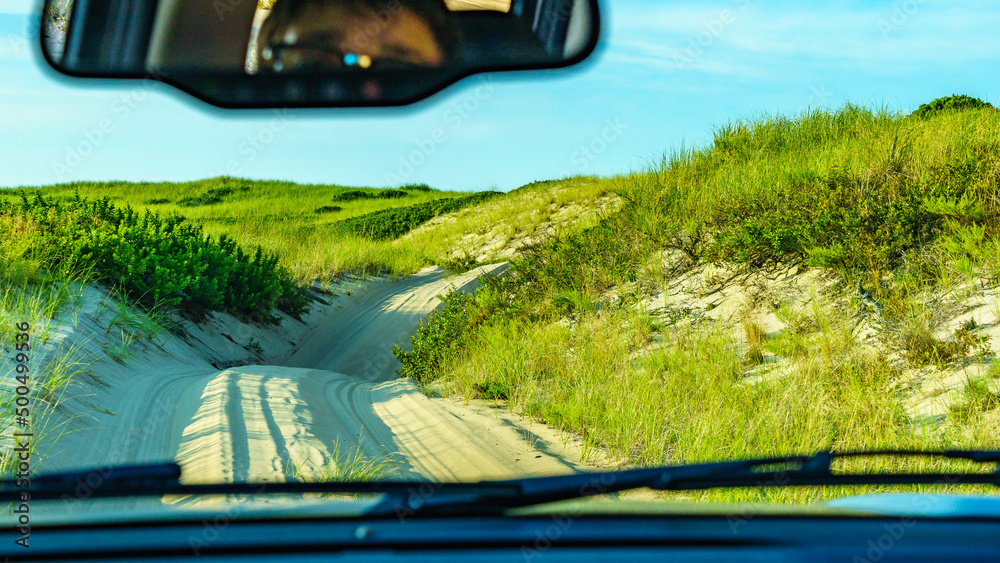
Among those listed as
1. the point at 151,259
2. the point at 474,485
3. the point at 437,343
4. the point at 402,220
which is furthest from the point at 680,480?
the point at 402,220

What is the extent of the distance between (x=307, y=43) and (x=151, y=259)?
7.34 meters

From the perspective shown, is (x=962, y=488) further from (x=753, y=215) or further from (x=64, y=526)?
(x=753, y=215)

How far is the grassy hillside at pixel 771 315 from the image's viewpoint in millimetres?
4527

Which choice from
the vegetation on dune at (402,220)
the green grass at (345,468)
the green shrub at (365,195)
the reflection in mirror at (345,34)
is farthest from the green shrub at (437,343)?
the green shrub at (365,195)

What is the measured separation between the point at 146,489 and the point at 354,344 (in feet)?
29.9

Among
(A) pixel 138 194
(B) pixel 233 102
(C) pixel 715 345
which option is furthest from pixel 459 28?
(A) pixel 138 194

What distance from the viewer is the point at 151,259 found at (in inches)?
349

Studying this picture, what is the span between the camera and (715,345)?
5.98 metres

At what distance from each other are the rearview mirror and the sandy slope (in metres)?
2.19

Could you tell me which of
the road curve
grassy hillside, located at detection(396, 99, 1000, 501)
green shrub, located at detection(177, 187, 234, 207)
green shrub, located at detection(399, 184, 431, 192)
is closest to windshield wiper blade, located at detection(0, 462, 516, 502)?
the road curve

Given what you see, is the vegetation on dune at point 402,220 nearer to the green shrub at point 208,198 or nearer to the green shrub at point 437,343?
the green shrub at point 208,198

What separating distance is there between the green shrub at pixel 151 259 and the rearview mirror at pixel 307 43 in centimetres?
559

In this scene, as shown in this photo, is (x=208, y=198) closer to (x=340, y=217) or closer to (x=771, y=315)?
(x=340, y=217)

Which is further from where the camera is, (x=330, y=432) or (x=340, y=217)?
(x=340, y=217)
